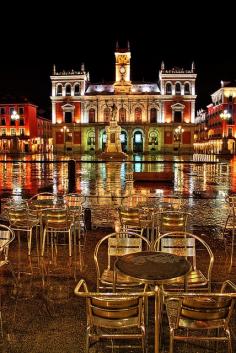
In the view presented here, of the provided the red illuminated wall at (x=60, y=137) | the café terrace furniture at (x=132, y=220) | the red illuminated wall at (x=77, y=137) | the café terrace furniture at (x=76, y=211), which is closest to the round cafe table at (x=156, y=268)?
the café terrace furniture at (x=132, y=220)

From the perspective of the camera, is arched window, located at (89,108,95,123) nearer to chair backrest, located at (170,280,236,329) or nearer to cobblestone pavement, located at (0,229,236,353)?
cobblestone pavement, located at (0,229,236,353)

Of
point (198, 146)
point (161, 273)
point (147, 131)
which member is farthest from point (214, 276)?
point (198, 146)

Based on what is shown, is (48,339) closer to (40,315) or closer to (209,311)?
(40,315)

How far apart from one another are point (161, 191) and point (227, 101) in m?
66.8

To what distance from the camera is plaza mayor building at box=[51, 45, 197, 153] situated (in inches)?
3054

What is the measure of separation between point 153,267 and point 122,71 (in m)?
80.1

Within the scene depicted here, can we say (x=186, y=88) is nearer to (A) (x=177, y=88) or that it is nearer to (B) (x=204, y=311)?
(A) (x=177, y=88)

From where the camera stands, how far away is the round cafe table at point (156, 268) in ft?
12.3

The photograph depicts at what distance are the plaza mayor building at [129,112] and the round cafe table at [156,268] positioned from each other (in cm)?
7232

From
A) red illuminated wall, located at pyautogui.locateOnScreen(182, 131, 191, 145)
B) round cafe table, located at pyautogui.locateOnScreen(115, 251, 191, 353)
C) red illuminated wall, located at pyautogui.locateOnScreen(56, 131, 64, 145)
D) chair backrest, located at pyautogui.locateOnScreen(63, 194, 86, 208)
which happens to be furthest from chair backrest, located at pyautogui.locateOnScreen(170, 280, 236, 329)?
red illuminated wall, located at pyautogui.locateOnScreen(56, 131, 64, 145)

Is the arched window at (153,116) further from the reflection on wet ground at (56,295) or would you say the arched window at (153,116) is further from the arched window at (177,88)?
the reflection on wet ground at (56,295)

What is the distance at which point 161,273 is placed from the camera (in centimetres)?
392

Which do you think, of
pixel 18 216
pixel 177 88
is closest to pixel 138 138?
pixel 177 88

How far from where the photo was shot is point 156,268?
4059 mm
